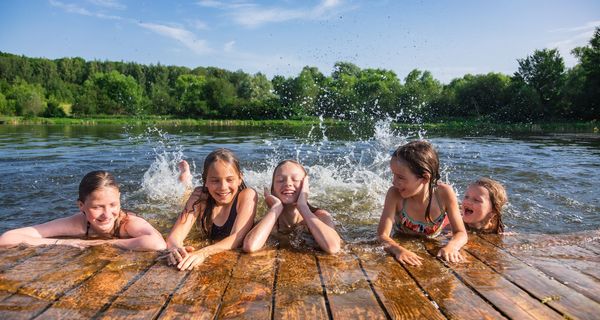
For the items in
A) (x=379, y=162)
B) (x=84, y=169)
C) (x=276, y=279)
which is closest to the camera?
(x=276, y=279)

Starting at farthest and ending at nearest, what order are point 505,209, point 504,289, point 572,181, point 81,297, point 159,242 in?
point 572,181 → point 505,209 → point 159,242 → point 504,289 → point 81,297

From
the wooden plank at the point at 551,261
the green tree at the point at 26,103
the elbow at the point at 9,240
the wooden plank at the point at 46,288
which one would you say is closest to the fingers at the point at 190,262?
the wooden plank at the point at 46,288

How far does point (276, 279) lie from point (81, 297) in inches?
49.7

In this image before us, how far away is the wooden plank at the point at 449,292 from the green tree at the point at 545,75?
5583cm

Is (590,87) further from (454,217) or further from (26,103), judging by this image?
(26,103)

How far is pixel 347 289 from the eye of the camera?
111 inches

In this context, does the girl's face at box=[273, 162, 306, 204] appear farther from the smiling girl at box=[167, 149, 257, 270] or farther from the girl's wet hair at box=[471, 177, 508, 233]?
the girl's wet hair at box=[471, 177, 508, 233]

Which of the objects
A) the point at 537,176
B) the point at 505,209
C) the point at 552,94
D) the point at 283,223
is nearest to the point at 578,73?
the point at 552,94

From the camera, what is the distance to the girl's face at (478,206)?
4.75 metres

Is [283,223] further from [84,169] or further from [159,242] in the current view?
[84,169]

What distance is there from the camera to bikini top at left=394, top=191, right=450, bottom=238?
169 inches

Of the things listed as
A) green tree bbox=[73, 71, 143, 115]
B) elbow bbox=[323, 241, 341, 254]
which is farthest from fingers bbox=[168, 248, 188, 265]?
green tree bbox=[73, 71, 143, 115]

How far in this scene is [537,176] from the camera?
10.3 m

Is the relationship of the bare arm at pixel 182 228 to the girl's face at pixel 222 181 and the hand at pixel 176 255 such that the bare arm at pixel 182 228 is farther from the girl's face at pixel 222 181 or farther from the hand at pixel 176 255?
the girl's face at pixel 222 181
